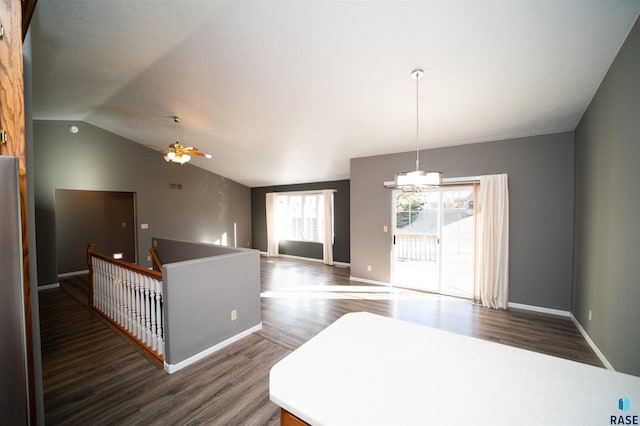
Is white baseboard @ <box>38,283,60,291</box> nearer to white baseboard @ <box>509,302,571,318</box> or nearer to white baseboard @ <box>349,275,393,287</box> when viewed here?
white baseboard @ <box>349,275,393,287</box>

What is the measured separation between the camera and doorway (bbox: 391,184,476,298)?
4312 millimetres

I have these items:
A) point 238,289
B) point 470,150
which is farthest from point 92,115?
point 470,150

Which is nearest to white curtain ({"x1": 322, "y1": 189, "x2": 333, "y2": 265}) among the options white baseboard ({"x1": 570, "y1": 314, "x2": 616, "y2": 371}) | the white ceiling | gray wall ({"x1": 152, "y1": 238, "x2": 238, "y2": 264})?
the white ceiling

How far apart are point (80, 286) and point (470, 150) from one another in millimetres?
7749

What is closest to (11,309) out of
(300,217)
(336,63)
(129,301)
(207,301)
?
(207,301)

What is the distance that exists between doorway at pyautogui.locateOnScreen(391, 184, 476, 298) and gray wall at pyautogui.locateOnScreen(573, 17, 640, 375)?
141cm

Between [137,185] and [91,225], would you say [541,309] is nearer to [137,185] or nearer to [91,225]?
[137,185]

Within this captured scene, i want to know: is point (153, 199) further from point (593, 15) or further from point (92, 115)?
point (593, 15)

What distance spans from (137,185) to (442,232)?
6818 mm

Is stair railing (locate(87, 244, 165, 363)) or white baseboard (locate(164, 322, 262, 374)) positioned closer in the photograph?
white baseboard (locate(164, 322, 262, 374))

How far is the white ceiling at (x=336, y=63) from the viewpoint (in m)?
1.95

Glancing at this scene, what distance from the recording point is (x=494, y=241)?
12.7 feet

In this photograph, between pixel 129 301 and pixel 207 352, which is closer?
pixel 207 352

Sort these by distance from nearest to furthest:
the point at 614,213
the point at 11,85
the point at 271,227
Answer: the point at 11,85 < the point at 614,213 < the point at 271,227
